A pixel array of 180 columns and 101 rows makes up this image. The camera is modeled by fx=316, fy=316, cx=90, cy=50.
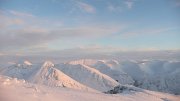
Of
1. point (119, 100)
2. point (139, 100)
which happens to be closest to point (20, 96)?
point (119, 100)

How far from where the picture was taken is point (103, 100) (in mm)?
47344

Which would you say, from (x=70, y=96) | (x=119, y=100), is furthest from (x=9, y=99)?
(x=119, y=100)

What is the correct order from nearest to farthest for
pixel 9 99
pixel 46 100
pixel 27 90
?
pixel 9 99, pixel 46 100, pixel 27 90

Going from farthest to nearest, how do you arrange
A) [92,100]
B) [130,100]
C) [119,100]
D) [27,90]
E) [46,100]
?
[130,100] → [119,100] → [92,100] → [27,90] → [46,100]

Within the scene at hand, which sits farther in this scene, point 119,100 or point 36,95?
point 119,100

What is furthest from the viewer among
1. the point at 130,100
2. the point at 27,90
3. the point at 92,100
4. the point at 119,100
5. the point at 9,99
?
the point at 130,100

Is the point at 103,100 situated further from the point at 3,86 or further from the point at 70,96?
the point at 3,86

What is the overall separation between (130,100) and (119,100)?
4.00m

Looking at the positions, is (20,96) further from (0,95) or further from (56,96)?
(56,96)

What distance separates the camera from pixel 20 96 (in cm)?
3722

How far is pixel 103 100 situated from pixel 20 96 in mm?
14520

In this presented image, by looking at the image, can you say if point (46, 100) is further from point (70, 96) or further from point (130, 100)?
point (130, 100)

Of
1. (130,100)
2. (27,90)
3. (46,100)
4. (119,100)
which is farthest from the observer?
(130,100)

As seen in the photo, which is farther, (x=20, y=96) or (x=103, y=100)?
(x=103, y=100)
